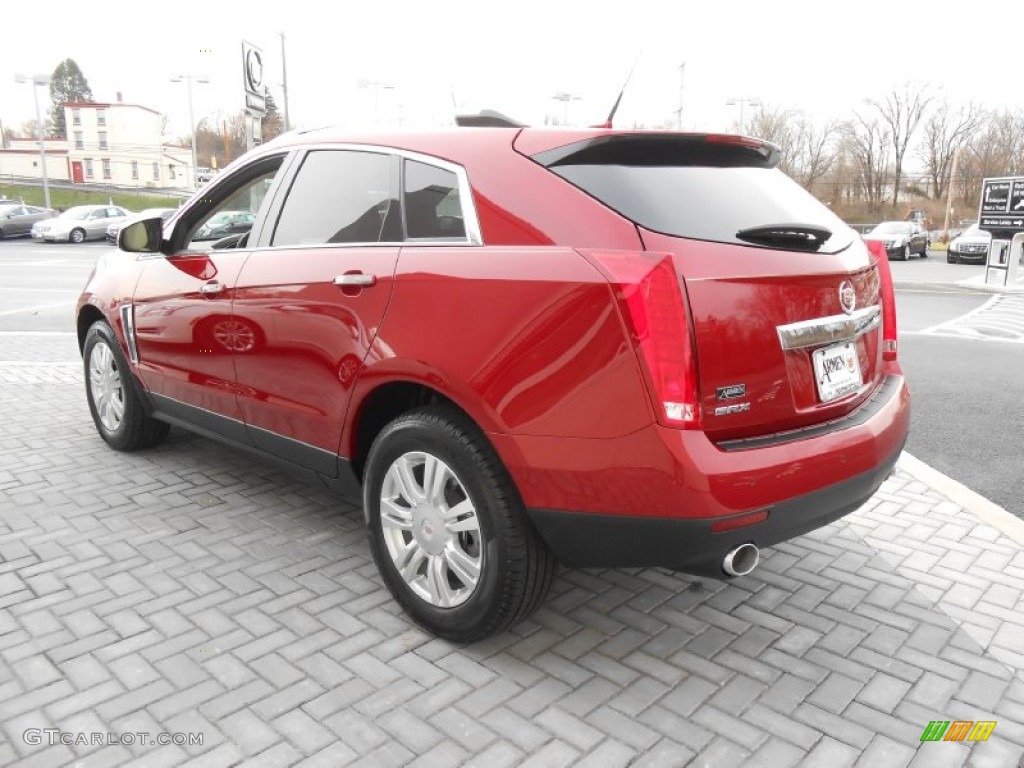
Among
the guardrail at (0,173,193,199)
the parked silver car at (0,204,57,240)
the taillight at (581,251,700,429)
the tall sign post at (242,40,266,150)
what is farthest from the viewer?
the guardrail at (0,173,193,199)

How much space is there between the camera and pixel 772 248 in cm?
265

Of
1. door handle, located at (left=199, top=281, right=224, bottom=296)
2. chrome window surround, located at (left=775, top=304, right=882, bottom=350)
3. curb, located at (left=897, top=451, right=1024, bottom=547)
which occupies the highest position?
door handle, located at (left=199, top=281, right=224, bottom=296)

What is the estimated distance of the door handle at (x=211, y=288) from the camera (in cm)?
383

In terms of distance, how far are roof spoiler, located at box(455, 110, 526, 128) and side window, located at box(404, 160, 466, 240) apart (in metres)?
0.26

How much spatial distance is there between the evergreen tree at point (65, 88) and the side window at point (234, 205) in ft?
405

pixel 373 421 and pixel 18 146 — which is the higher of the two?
pixel 18 146

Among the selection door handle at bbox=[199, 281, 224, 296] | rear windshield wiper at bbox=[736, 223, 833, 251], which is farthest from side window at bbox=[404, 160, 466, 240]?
door handle at bbox=[199, 281, 224, 296]

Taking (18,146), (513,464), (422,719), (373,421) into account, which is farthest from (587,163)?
(18,146)

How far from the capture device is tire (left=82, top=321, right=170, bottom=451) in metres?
4.88

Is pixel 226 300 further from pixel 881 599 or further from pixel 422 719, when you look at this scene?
pixel 881 599

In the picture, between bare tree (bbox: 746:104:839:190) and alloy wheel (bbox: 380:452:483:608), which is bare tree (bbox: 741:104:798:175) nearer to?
bare tree (bbox: 746:104:839:190)

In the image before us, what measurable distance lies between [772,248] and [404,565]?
66.2 inches

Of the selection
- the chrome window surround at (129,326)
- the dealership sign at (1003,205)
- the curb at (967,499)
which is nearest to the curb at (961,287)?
the dealership sign at (1003,205)

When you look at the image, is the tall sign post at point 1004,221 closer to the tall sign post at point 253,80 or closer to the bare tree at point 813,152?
the tall sign post at point 253,80
